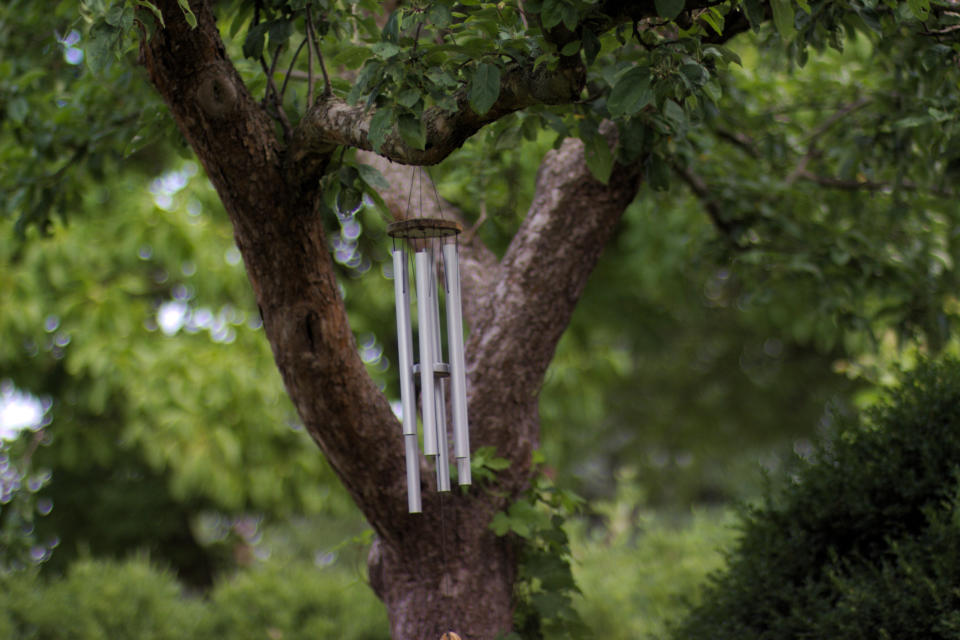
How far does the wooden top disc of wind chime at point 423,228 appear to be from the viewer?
8.67ft

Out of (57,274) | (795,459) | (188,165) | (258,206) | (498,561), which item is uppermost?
(188,165)

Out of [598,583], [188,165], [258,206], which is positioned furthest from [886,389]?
[188,165]

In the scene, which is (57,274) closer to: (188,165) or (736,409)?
(188,165)

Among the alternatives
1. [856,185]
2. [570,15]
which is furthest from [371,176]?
[856,185]

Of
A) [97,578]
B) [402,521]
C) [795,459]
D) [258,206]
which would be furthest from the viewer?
[97,578]

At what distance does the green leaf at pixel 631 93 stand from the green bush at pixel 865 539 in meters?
1.77

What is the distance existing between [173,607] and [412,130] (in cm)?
458

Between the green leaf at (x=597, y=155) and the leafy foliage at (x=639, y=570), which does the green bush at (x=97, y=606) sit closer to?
the leafy foliage at (x=639, y=570)

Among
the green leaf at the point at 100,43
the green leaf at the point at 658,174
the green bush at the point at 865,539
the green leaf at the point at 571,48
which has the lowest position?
the green bush at the point at 865,539

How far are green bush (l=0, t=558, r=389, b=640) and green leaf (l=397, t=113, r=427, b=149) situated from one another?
3.81m

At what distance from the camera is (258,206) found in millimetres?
2941

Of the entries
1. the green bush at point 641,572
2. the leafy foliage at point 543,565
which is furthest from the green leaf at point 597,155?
the green bush at point 641,572

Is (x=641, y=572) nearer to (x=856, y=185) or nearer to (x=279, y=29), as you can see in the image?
(x=856, y=185)

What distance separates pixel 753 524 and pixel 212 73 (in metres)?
2.62
